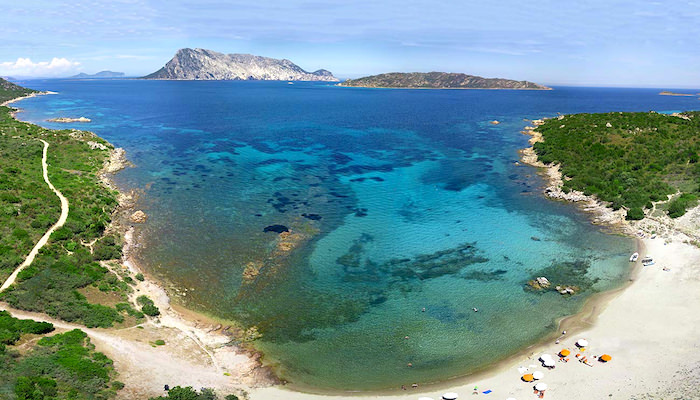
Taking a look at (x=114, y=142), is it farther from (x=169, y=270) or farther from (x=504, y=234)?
(x=504, y=234)

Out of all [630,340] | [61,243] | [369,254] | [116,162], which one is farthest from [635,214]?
[116,162]

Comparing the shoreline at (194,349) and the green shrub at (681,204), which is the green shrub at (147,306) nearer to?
the shoreline at (194,349)

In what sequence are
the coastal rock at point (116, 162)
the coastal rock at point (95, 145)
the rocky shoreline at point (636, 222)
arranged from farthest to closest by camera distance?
the coastal rock at point (95, 145) → the coastal rock at point (116, 162) → the rocky shoreline at point (636, 222)

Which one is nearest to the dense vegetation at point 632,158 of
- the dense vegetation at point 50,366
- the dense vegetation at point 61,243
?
the dense vegetation at point 50,366

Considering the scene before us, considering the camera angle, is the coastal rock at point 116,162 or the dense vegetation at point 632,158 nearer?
the dense vegetation at point 632,158

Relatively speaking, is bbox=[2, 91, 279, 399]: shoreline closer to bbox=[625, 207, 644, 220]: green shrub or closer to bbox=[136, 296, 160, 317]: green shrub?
bbox=[136, 296, 160, 317]: green shrub

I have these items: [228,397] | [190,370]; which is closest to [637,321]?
[228,397]

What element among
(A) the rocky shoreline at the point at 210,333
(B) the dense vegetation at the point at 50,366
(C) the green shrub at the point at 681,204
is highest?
(C) the green shrub at the point at 681,204

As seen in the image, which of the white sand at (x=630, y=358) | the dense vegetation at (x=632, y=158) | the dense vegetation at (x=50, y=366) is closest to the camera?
the dense vegetation at (x=50, y=366)

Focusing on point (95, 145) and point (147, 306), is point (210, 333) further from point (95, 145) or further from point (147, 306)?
point (95, 145)
